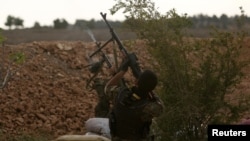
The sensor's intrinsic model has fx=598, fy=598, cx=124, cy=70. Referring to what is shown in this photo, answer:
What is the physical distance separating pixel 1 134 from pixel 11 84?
209 centimetres

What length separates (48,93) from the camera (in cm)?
1179

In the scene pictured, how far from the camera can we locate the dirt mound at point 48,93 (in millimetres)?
10609

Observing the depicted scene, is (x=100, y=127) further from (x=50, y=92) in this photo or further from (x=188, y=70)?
(x=50, y=92)

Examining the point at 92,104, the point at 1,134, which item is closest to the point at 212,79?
the point at 1,134

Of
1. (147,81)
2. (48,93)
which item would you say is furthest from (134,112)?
(48,93)

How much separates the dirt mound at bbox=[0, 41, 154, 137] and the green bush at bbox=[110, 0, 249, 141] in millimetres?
3561

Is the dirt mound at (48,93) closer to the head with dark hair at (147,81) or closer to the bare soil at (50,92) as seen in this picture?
the bare soil at (50,92)

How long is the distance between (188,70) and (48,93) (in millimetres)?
5085

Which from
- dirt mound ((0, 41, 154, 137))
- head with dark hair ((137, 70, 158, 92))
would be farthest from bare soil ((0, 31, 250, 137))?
head with dark hair ((137, 70, 158, 92))

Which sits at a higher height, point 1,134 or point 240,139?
point 240,139

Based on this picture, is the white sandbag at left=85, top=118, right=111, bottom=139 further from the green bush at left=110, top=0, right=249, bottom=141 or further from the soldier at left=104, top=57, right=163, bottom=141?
the soldier at left=104, top=57, right=163, bottom=141

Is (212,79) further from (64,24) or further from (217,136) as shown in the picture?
(64,24)

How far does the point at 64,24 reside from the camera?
3691cm

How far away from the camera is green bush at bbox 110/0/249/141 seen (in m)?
7.07
